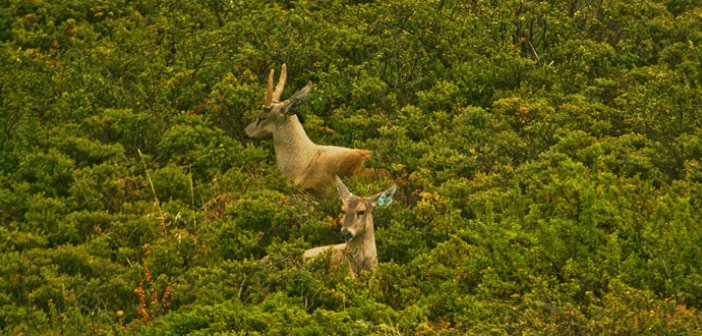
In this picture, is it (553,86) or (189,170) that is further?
(553,86)

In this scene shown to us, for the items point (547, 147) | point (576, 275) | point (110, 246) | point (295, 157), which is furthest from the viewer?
point (295, 157)

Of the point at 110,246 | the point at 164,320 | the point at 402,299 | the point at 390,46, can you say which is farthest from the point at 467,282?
the point at 390,46

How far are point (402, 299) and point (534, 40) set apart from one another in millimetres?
6973

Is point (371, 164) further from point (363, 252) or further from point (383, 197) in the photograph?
point (363, 252)

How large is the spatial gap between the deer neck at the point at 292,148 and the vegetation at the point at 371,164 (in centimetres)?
23

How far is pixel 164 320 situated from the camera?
36.5ft

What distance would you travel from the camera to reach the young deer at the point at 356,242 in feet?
40.4

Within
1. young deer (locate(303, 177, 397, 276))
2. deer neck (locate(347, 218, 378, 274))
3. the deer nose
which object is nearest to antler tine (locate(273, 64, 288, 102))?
young deer (locate(303, 177, 397, 276))

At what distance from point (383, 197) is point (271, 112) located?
11.4 feet

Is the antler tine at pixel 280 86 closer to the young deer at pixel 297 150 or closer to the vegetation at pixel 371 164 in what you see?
the young deer at pixel 297 150

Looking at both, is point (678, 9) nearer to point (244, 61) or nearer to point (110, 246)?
point (244, 61)

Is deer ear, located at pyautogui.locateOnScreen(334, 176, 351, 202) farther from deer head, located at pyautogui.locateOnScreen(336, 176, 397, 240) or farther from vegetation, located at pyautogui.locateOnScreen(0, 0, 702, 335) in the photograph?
vegetation, located at pyautogui.locateOnScreen(0, 0, 702, 335)

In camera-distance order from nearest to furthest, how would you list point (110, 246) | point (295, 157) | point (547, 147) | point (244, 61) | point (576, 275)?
point (576, 275), point (110, 246), point (547, 147), point (295, 157), point (244, 61)

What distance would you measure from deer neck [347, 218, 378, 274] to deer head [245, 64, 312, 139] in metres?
3.67
